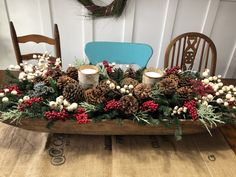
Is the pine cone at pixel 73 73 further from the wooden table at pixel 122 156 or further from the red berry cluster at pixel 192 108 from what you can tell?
the red berry cluster at pixel 192 108

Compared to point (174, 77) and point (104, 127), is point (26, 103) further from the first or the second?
point (174, 77)

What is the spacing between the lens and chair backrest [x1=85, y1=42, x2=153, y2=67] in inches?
56.2

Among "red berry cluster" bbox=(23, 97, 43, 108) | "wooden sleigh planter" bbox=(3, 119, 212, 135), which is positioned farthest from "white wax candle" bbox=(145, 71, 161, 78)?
"red berry cluster" bbox=(23, 97, 43, 108)

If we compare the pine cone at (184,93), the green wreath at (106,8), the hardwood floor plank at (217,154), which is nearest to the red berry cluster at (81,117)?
the pine cone at (184,93)

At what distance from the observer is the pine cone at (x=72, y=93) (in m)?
0.83

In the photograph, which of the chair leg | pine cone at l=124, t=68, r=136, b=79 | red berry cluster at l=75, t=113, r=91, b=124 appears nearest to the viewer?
red berry cluster at l=75, t=113, r=91, b=124

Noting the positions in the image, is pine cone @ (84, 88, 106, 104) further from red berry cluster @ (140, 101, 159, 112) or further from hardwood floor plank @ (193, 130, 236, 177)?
hardwood floor plank @ (193, 130, 236, 177)

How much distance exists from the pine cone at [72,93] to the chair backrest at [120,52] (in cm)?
60

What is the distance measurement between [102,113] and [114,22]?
4.11ft

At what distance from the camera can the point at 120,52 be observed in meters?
1.48

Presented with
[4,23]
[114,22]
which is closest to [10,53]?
[4,23]

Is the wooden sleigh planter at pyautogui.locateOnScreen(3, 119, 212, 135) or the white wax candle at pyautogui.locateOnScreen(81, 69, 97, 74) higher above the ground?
the white wax candle at pyautogui.locateOnScreen(81, 69, 97, 74)

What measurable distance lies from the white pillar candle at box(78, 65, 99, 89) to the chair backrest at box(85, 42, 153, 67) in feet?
1.72

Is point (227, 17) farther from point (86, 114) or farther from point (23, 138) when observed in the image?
point (23, 138)
